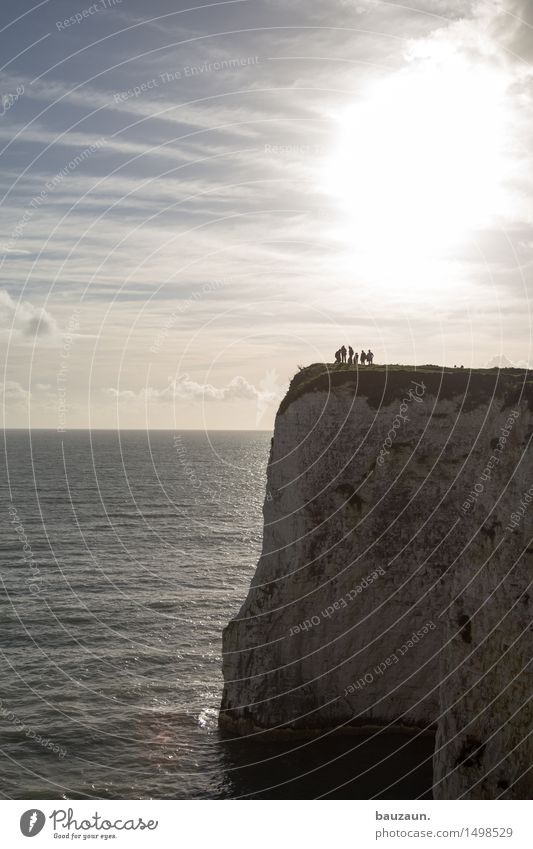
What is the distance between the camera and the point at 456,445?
39.2 m

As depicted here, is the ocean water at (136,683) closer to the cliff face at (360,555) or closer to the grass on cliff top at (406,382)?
the cliff face at (360,555)

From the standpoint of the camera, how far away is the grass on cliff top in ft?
128

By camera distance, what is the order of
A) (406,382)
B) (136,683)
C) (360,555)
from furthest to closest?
(136,683)
(406,382)
(360,555)

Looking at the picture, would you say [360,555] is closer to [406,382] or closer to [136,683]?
[406,382]

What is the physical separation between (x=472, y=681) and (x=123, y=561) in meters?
56.7

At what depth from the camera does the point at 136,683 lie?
4803cm

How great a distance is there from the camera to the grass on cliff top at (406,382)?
3912 centimetres

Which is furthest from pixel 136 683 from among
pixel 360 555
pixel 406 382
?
pixel 406 382

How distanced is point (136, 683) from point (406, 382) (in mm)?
26080

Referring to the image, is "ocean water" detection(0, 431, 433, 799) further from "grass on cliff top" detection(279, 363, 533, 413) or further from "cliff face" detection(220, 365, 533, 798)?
"grass on cliff top" detection(279, 363, 533, 413)

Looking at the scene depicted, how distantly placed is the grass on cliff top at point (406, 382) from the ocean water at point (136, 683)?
18746mm

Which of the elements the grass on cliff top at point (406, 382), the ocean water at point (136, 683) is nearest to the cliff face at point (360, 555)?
the grass on cliff top at point (406, 382)

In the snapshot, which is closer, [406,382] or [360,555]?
[360,555]

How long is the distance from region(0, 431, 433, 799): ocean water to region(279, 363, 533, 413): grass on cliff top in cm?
1875
